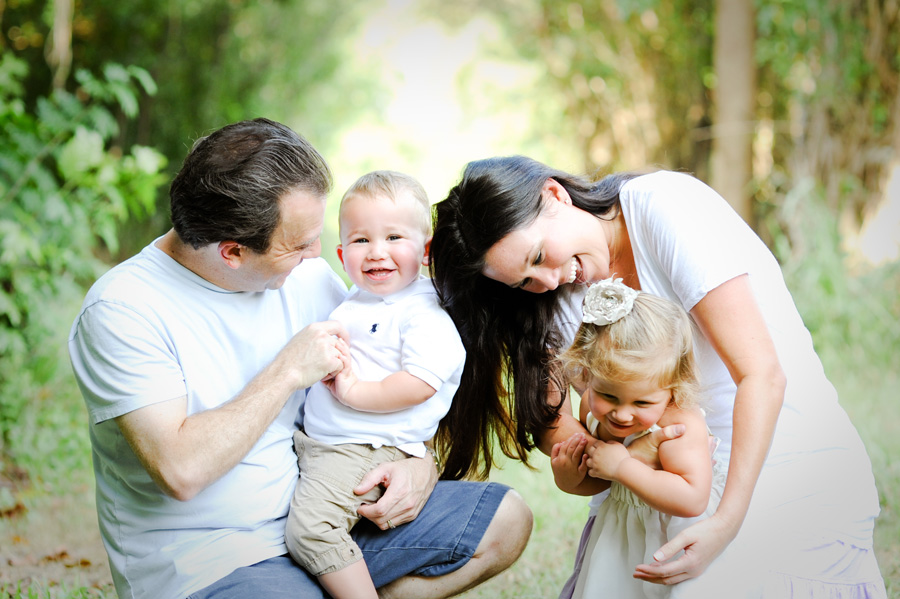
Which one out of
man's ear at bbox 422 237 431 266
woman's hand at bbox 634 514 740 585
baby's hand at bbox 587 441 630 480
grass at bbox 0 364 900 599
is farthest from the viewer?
grass at bbox 0 364 900 599

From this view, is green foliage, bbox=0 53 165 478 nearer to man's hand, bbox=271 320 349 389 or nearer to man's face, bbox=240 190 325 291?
man's face, bbox=240 190 325 291

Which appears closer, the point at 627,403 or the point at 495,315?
the point at 627,403

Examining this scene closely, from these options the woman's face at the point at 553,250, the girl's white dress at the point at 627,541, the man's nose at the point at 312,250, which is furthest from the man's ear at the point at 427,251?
the girl's white dress at the point at 627,541

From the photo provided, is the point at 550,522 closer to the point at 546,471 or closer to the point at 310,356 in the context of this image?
the point at 546,471

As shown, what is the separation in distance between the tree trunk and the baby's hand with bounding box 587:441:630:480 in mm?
4509

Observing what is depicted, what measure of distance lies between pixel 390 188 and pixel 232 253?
1.41ft

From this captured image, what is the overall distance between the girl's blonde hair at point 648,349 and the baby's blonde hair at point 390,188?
552 millimetres

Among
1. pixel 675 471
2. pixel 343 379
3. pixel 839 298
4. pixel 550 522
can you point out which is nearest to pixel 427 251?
pixel 343 379

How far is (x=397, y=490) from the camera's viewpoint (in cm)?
207

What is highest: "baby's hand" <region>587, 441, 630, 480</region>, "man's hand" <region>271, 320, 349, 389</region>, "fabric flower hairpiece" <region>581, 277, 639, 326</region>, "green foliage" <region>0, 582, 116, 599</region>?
"fabric flower hairpiece" <region>581, 277, 639, 326</region>

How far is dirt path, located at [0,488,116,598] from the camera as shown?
112 inches

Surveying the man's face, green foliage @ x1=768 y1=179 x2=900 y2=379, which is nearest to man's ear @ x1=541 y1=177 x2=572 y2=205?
the man's face

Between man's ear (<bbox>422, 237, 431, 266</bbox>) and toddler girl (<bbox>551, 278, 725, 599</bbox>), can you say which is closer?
toddler girl (<bbox>551, 278, 725, 599</bbox>)

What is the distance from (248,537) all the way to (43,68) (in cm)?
597
